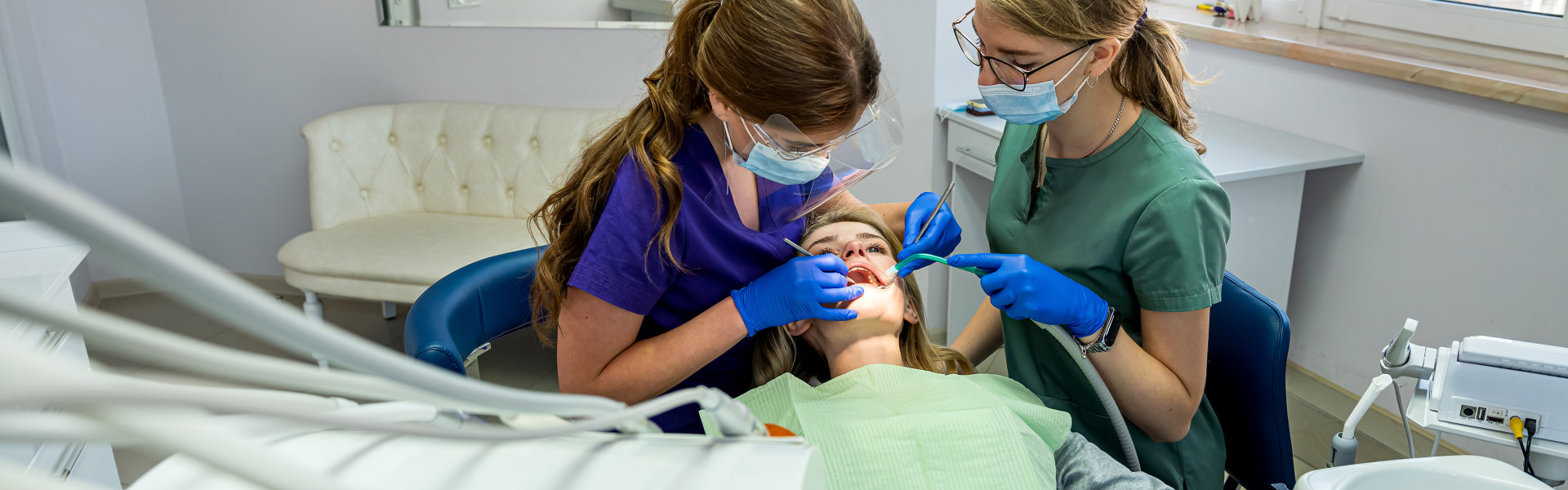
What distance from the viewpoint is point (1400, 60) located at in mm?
2396

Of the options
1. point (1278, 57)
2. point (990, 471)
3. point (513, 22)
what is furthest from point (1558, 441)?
point (513, 22)

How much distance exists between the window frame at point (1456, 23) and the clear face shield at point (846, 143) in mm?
1977

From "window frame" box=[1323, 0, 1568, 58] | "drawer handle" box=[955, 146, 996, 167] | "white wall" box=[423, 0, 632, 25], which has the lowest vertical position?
"drawer handle" box=[955, 146, 996, 167]

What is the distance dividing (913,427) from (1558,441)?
0.76 meters

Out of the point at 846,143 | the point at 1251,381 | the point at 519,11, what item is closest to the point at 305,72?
the point at 519,11

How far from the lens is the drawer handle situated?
267 cm

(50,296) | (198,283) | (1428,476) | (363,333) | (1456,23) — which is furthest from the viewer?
(363,333)

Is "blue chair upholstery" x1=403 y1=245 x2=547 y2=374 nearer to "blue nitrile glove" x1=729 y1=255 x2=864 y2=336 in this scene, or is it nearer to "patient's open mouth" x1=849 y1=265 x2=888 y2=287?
"blue nitrile glove" x1=729 y1=255 x2=864 y2=336

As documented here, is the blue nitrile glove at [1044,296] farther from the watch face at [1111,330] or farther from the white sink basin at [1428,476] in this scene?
the white sink basin at [1428,476]

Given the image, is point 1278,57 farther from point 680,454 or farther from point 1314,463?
point 680,454

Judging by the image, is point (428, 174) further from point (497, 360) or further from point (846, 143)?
point (846, 143)

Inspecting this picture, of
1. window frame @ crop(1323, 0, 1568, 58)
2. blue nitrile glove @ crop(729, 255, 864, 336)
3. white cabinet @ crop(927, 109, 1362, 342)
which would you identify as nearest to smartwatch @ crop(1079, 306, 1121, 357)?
blue nitrile glove @ crop(729, 255, 864, 336)

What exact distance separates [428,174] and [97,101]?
1.21 m

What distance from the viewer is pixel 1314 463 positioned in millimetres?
2398
